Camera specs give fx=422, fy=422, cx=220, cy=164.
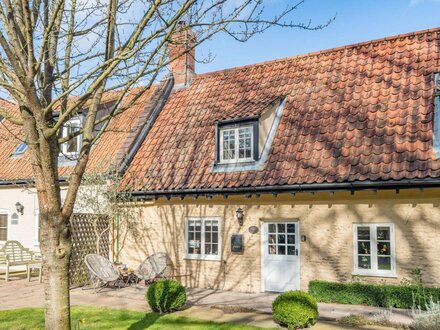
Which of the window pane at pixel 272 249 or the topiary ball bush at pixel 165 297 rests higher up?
the window pane at pixel 272 249

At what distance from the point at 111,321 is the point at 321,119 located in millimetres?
8726

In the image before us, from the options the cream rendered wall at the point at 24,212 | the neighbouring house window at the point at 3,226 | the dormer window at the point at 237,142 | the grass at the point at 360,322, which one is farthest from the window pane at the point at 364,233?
the neighbouring house window at the point at 3,226

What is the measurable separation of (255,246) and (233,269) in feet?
3.69

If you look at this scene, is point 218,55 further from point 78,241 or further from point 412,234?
point 78,241

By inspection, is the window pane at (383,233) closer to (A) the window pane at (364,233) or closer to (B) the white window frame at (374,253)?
(B) the white window frame at (374,253)

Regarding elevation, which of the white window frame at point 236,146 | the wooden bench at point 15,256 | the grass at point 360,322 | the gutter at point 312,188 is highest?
the white window frame at point 236,146

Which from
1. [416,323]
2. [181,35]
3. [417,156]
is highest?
[181,35]

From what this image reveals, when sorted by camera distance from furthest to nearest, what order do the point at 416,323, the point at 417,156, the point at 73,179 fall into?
the point at 417,156, the point at 416,323, the point at 73,179

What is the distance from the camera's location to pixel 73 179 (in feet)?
21.6

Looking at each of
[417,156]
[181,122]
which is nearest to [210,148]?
[181,122]

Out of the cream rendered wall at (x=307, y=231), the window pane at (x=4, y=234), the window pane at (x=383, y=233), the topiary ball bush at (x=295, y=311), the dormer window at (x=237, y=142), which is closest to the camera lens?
the topiary ball bush at (x=295, y=311)

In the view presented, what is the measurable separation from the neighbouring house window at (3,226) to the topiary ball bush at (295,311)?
49.2 ft

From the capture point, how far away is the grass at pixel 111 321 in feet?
29.0

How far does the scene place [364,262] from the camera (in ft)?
38.6
